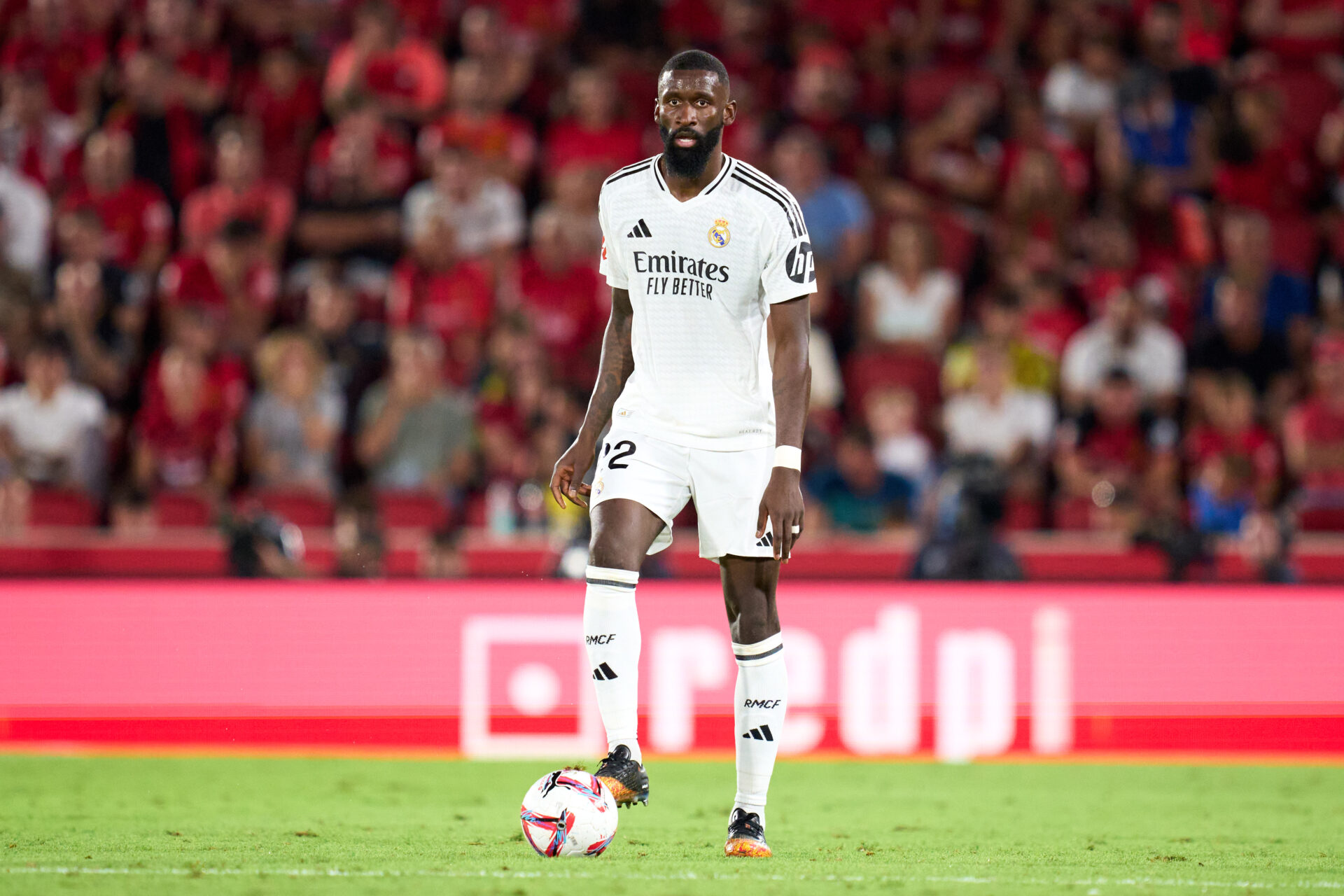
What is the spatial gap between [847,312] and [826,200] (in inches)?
36.1

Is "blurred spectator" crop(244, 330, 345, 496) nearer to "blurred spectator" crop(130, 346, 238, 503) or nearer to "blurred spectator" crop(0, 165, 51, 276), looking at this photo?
"blurred spectator" crop(130, 346, 238, 503)

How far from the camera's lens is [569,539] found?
9992 mm

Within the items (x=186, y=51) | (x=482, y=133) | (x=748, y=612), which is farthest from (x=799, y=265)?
(x=186, y=51)

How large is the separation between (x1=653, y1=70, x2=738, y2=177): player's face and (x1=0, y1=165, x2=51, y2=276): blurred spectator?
337 inches

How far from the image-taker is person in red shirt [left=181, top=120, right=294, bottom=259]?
1288 cm

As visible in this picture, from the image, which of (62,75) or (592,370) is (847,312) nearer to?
(592,370)

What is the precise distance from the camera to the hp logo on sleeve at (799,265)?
5.61 m

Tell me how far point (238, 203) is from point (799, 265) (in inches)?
325

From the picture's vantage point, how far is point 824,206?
13.0 metres

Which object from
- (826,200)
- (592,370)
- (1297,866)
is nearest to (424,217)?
(592,370)

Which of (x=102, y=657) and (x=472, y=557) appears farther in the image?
(x=472, y=557)

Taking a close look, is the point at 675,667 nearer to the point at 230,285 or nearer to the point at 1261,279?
the point at 230,285

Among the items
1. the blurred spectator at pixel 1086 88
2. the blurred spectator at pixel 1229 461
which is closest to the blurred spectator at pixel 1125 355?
the blurred spectator at pixel 1229 461

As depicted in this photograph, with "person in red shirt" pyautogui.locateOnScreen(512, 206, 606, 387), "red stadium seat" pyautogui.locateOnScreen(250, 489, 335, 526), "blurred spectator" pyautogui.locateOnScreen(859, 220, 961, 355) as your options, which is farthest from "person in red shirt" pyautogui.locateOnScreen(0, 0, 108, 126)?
"blurred spectator" pyautogui.locateOnScreen(859, 220, 961, 355)
